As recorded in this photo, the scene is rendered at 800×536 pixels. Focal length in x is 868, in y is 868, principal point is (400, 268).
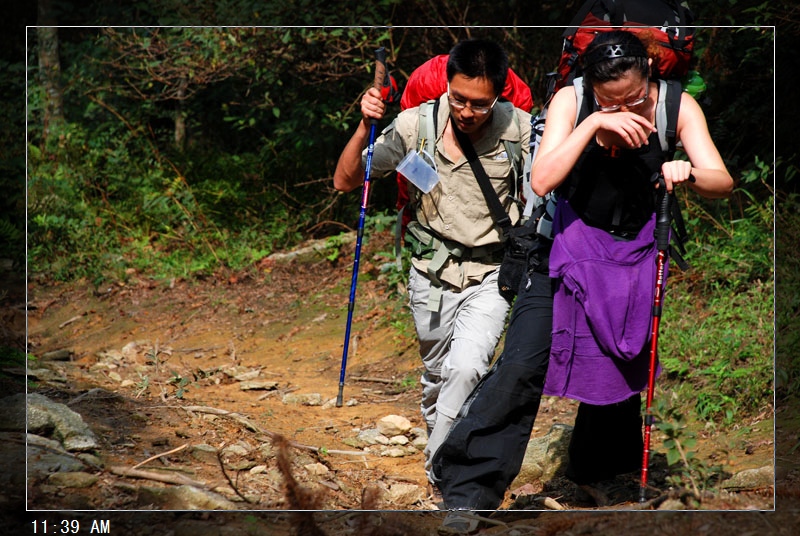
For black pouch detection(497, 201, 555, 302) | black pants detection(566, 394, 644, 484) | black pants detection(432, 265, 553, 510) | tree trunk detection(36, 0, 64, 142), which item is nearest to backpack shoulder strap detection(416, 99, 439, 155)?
black pouch detection(497, 201, 555, 302)

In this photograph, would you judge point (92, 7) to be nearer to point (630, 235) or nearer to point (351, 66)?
point (351, 66)

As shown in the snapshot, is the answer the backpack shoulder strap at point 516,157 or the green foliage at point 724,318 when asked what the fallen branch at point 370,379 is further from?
the backpack shoulder strap at point 516,157

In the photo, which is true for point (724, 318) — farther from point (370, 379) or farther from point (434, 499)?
point (434, 499)

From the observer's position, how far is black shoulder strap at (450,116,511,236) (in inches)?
178

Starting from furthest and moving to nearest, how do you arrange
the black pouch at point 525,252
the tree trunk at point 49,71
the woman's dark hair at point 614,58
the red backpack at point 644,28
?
the tree trunk at point 49,71
the black pouch at point 525,252
the red backpack at point 644,28
the woman's dark hair at point 614,58

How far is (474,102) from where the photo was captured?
4.43m

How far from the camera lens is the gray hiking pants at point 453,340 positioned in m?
4.38

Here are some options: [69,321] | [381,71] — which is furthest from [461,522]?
[69,321]

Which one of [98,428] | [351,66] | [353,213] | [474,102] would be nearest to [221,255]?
[353,213]

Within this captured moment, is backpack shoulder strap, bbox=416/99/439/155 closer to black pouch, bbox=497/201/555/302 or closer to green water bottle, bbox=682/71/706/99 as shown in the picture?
black pouch, bbox=497/201/555/302

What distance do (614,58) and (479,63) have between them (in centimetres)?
92

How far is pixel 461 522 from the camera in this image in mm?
3939

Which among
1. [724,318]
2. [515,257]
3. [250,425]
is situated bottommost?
[250,425]

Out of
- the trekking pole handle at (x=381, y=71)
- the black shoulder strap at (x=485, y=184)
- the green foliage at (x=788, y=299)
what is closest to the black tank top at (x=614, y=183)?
the black shoulder strap at (x=485, y=184)
